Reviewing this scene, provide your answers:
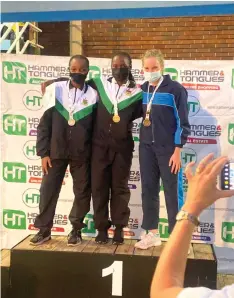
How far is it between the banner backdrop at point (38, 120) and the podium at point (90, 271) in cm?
103

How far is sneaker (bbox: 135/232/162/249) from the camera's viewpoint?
3.48 metres

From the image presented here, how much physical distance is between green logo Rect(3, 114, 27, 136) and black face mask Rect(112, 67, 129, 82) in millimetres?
1447

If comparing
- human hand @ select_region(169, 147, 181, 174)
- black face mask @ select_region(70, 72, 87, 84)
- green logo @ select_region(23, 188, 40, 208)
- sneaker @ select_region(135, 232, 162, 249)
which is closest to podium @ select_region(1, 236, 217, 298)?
sneaker @ select_region(135, 232, 162, 249)

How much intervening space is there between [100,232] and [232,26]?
14.5ft

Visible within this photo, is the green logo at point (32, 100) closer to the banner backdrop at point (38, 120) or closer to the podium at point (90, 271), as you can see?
the banner backdrop at point (38, 120)

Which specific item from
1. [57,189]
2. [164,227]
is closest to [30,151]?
[57,189]

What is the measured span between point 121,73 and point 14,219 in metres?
2.19

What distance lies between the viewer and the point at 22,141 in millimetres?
4535

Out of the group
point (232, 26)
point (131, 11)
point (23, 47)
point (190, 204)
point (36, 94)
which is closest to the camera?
point (190, 204)

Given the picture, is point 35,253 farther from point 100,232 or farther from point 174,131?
point 174,131

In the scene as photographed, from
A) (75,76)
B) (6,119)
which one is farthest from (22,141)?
(75,76)

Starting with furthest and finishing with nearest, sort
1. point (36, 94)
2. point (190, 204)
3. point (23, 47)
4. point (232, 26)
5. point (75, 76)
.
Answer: point (232, 26) → point (23, 47) → point (36, 94) → point (75, 76) → point (190, 204)

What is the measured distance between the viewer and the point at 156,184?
3588mm

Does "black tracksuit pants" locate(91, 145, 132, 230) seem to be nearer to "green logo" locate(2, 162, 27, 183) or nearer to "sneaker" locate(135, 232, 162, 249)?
"sneaker" locate(135, 232, 162, 249)
